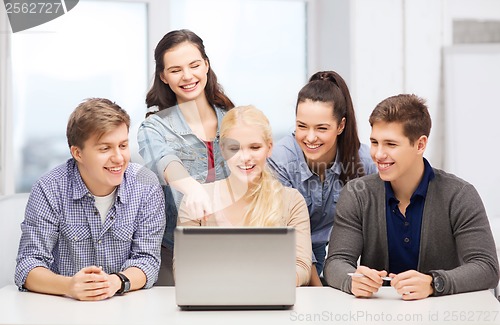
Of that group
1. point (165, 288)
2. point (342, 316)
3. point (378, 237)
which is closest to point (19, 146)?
point (165, 288)

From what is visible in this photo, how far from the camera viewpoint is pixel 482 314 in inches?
73.7

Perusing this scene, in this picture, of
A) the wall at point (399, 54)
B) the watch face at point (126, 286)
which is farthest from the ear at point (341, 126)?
the wall at point (399, 54)

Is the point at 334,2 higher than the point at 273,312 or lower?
higher

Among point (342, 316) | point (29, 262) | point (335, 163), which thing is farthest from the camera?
point (335, 163)

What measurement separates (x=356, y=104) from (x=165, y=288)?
229 cm

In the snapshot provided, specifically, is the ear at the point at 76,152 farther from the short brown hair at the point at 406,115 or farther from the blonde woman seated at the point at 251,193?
the short brown hair at the point at 406,115

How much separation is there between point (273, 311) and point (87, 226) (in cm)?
73

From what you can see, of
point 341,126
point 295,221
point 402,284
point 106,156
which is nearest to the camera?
point 402,284

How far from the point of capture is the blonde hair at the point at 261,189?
2.38m

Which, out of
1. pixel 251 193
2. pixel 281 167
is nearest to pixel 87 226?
pixel 251 193

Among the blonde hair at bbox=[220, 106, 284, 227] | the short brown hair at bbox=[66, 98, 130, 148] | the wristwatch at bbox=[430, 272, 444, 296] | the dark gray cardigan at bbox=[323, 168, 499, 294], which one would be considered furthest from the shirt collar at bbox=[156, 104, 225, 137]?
the wristwatch at bbox=[430, 272, 444, 296]

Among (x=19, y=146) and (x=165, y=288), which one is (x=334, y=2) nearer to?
(x=19, y=146)

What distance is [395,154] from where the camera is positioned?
2.29m

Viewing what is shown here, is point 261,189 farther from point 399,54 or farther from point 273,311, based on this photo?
point 399,54
